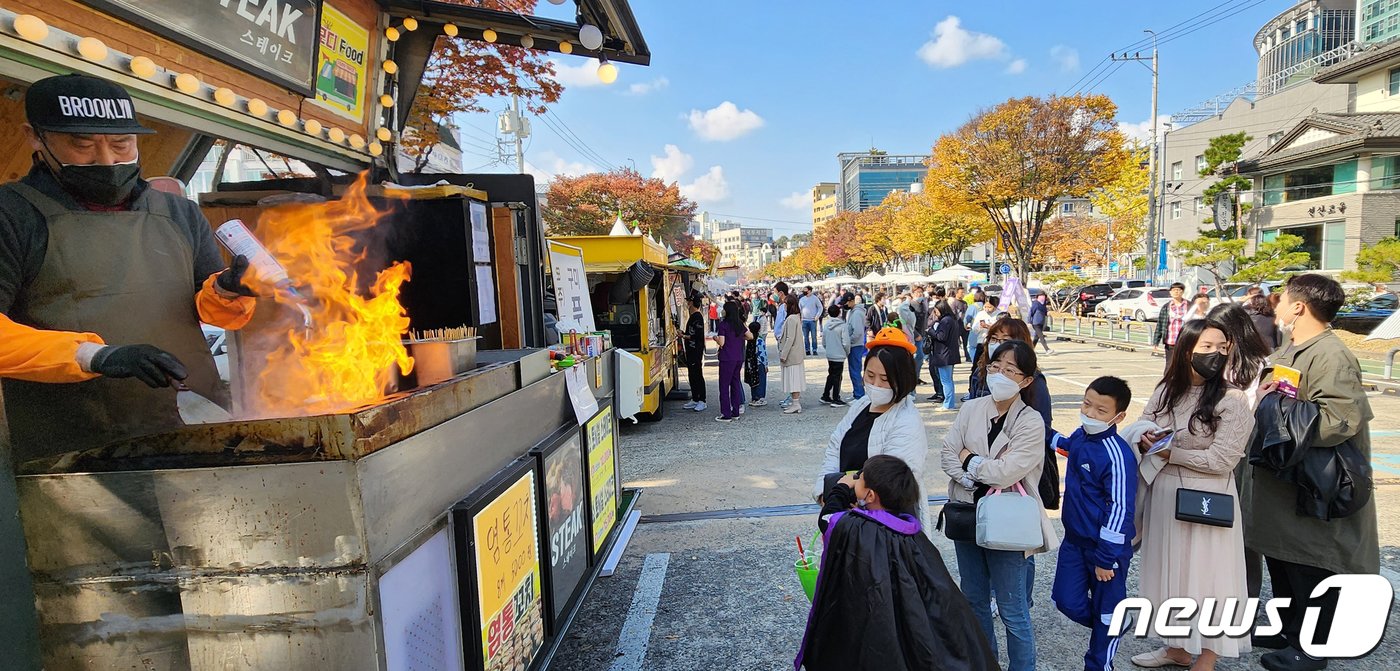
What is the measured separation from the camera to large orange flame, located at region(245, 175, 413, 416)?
2492 mm

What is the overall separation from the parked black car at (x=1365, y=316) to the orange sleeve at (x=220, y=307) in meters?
21.7

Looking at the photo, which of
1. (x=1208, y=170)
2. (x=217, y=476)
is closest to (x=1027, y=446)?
(x=217, y=476)

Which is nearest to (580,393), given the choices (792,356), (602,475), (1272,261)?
(602,475)

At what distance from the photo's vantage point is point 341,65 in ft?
15.0

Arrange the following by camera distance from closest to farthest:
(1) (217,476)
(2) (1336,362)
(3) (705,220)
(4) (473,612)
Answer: (1) (217,476), (4) (473,612), (2) (1336,362), (3) (705,220)

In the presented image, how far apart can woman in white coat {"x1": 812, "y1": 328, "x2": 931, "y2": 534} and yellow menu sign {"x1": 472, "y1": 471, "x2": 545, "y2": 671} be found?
1.30m

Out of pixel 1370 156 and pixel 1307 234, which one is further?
pixel 1307 234

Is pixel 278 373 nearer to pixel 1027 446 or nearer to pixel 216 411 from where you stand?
pixel 216 411

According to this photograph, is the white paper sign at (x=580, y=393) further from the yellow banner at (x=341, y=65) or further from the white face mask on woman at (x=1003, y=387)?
the yellow banner at (x=341, y=65)

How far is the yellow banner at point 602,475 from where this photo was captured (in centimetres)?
377

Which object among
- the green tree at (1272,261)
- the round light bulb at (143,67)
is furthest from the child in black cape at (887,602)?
the green tree at (1272,261)

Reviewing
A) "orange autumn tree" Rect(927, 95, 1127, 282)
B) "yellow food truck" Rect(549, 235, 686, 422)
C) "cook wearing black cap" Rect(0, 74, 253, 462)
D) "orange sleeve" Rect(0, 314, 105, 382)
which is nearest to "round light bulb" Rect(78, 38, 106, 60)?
"cook wearing black cap" Rect(0, 74, 253, 462)

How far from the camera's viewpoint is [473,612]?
2.23 m

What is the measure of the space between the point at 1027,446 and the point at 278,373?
326 cm
